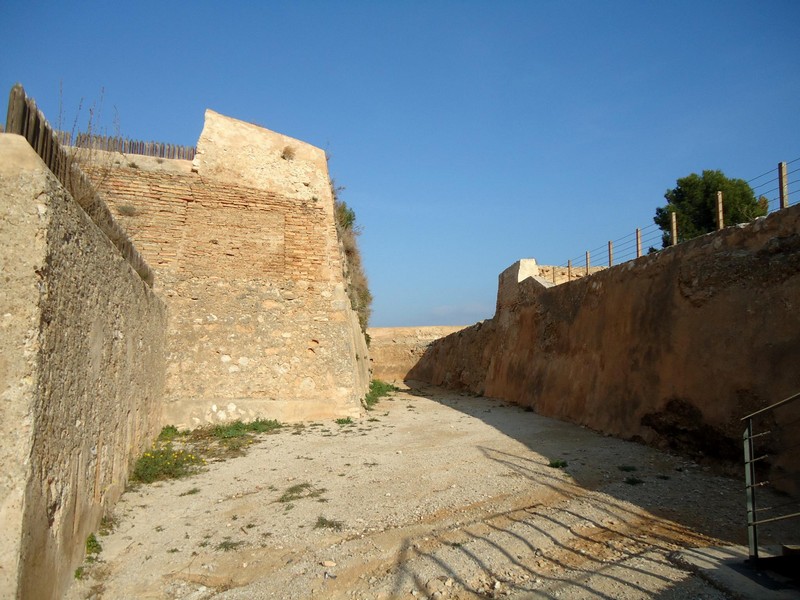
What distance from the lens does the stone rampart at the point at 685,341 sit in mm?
5215

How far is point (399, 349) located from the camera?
98.0ft

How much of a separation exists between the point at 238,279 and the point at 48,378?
289 inches

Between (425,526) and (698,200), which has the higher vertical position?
(698,200)

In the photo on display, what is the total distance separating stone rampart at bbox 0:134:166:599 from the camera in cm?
264

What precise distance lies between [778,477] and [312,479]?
4.79m

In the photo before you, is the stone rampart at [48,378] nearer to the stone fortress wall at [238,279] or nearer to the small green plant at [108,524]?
the small green plant at [108,524]

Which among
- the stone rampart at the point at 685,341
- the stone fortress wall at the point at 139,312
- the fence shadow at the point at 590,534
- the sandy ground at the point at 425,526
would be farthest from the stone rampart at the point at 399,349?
the fence shadow at the point at 590,534

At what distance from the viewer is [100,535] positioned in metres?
4.05

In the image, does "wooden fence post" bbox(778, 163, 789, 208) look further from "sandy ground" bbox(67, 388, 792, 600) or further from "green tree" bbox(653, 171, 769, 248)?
"green tree" bbox(653, 171, 769, 248)

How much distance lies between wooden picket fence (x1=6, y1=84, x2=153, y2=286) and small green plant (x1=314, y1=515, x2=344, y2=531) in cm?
339

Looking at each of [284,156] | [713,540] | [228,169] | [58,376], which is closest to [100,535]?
[58,376]

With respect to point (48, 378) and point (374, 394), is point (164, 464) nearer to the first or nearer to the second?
point (48, 378)

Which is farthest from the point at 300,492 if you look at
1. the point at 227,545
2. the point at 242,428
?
the point at 242,428

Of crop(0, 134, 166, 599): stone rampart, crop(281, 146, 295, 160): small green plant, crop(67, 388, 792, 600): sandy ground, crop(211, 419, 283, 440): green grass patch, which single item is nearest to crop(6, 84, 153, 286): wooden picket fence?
crop(0, 134, 166, 599): stone rampart
